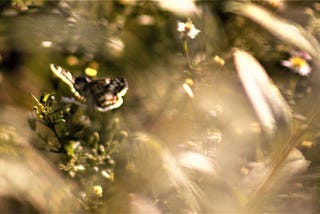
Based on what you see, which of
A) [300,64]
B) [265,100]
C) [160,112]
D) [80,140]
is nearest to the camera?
[265,100]

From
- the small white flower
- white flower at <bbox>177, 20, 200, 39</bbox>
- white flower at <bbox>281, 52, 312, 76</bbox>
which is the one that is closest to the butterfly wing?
the small white flower

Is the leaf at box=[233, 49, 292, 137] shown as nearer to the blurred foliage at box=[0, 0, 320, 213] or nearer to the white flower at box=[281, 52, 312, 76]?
the blurred foliage at box=[0, 0, 320, 213]

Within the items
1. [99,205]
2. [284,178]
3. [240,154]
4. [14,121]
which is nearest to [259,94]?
[284,178]

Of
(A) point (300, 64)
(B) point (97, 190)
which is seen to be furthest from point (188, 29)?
(B) point (97, 190)

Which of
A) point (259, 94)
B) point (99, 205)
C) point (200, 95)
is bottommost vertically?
point (99, 205)

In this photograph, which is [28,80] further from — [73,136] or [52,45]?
[73,136]

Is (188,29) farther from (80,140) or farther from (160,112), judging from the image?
(80,140)

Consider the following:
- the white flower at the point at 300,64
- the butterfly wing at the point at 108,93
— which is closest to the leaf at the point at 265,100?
A: the butterfly wing at the point at 108,93
